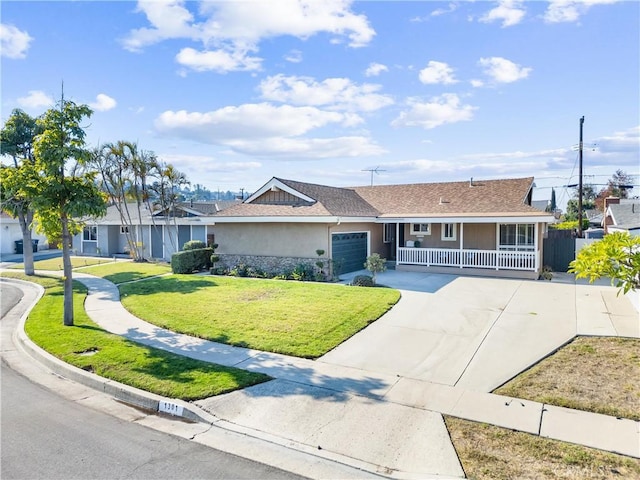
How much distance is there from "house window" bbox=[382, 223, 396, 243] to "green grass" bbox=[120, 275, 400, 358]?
8.31 meters

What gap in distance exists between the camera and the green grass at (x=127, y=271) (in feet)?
62.8

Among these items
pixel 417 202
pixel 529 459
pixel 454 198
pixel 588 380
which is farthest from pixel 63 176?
pixel 454 198

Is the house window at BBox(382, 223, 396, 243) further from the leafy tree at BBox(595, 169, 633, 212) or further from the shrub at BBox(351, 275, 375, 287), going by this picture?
the leafy tree at BBox(595, 169, 633, 212)

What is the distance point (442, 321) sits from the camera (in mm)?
10406

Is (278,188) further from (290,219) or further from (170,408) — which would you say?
(170,408)

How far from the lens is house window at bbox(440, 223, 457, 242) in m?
20.0

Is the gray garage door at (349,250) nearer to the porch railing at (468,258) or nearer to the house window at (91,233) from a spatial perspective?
the porch railing at (468,258)

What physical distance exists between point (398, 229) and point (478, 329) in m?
10.7

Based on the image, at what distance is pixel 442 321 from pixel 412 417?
207 inches

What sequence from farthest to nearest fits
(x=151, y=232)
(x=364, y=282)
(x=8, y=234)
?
1. (x=8, y=234)
2. (x=151, y=232)
3. (x=364, y=282)

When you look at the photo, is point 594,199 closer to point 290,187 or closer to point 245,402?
point 290,187

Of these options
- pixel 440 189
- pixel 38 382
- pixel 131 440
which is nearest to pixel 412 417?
pixel 131 440

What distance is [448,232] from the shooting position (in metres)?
20.1

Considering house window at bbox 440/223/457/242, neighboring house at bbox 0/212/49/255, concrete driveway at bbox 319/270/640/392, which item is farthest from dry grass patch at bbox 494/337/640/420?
neighboring house at bbox 0/212/49/255
